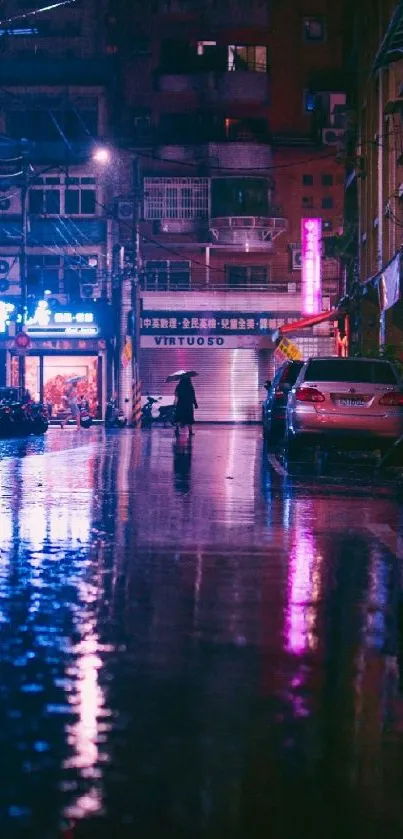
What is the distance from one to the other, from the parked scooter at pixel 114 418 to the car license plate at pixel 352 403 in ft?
123

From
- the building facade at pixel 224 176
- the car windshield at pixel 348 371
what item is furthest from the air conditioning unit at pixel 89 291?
the car windshield at pixel 348 371

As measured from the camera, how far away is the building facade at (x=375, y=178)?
35.0m

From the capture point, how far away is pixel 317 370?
2295 cm

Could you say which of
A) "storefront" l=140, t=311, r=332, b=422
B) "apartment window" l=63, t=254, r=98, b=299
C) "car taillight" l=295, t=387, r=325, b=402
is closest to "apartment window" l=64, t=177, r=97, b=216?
"apartment window" l=63, t=254, r=98, b=299

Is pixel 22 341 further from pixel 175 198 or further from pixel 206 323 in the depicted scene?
pixel 206 323

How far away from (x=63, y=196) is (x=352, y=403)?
44655 mm

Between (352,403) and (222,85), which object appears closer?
(352,403)

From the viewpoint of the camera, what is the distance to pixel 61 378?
67.0 metres

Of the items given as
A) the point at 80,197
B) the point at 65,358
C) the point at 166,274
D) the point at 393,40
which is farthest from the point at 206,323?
the point at 393,40

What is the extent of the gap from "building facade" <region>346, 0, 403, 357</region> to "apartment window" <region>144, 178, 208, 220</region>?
13.6m

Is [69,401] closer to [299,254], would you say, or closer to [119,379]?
[119,379]

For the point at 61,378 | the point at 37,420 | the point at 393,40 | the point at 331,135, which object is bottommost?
the point at 61,378

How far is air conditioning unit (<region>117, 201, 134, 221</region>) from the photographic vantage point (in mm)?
63562

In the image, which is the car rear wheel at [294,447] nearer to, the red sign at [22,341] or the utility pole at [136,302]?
the red sign at [22,341]
